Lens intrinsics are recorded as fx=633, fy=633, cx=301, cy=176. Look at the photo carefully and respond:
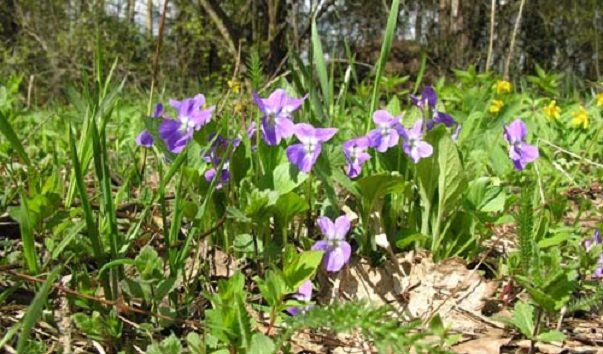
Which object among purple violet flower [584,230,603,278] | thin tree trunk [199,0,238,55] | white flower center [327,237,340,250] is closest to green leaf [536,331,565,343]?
purple violet flower [584,230,603,278]

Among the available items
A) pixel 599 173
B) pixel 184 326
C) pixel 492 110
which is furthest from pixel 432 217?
pixel 492 110

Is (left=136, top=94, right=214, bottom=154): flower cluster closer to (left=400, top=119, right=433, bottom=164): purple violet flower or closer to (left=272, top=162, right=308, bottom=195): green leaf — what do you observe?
(left=272, top=162, right=308, bottom=195): green leaf

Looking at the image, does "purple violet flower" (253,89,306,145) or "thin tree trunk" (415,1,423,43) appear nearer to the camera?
"purple violet flower" (253,89,306,145)

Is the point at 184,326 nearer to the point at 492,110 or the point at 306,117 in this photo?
the point at 306,117

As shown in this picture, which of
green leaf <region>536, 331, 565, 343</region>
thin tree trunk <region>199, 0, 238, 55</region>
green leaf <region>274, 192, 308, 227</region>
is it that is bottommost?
green leaf <region>536, 331, 565, 343</region>

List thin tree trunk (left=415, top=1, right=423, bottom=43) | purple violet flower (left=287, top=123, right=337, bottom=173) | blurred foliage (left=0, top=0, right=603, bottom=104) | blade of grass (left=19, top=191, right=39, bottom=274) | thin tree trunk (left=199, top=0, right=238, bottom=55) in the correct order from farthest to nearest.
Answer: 1. thin tree trunk (left=415, top=1, right=423, bottom=43)
2. blurred foliage (left=0, top=0, right=603, bottom=104)
3. thin tree trunk (left=199, top=0, right=238, bottom=55)
4. purple violet flower (left=287, top=123, right=337, bottom=173)
5. blade of grass (left=19, top=191, right=39, bottom=274)

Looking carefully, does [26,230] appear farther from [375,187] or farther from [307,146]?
[375,187]

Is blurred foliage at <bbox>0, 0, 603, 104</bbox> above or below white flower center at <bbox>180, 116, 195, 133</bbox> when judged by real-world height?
above

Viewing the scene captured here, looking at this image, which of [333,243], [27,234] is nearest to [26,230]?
[27,234]
